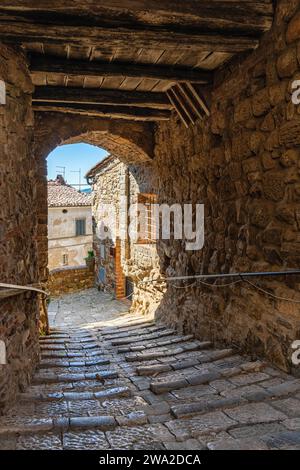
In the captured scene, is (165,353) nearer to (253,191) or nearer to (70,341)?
(70,341)

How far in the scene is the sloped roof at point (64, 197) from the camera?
21.9m

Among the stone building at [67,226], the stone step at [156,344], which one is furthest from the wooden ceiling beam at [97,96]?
the stone building at [67,226]

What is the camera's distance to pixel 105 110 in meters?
5.41

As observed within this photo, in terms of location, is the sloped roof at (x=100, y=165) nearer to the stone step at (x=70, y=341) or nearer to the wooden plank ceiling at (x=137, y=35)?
the stone step at (x=70, y=341)

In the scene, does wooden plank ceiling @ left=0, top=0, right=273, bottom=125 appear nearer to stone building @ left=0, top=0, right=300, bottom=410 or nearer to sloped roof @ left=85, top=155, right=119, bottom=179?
stone building @ left=0, top=0, right=300, bottom=410

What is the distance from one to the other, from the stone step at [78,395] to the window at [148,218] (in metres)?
4.48

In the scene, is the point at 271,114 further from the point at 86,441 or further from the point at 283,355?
the point at 86,441

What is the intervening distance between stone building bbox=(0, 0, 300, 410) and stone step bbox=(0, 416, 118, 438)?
1.11 ft

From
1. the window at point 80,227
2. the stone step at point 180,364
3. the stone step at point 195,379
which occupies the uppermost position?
the window at point 80,227

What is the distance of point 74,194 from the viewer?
23359mm

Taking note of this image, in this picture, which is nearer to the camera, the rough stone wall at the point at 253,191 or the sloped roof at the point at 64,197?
the rough stone wall at the point at 253,191

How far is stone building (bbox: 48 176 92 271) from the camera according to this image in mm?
22344

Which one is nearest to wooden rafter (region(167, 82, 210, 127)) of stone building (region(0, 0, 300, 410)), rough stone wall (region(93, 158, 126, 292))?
stone building (region(0, 0, 300, 410))
